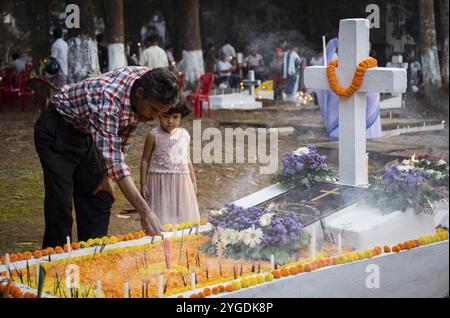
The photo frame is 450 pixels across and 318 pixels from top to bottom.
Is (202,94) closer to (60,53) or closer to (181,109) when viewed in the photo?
(60,53)

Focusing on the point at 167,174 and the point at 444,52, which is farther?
the point at 444,52

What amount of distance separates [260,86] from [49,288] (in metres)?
17.9

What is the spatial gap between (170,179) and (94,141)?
168 centimetres

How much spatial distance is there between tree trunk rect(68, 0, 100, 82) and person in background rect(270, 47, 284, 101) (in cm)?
782

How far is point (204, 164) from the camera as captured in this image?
38.5ft

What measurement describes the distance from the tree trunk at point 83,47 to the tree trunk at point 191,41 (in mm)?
4010

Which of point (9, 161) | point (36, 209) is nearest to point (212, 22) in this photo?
point (9, 161)

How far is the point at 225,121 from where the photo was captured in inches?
642

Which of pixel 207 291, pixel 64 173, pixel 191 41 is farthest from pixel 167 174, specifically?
pixel 191 41

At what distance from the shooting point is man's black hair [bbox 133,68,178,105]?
5055 mm

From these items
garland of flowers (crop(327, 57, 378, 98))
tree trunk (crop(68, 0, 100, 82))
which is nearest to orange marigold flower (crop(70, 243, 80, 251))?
garland of flowers (crop(327, 57, 378, 98))

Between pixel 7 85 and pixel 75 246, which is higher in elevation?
pixel 7 85

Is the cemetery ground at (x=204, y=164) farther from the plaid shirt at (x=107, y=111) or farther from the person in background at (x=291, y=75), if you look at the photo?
the person in background at (x=291, y=75)

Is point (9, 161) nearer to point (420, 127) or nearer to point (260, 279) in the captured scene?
point (420, 127)
